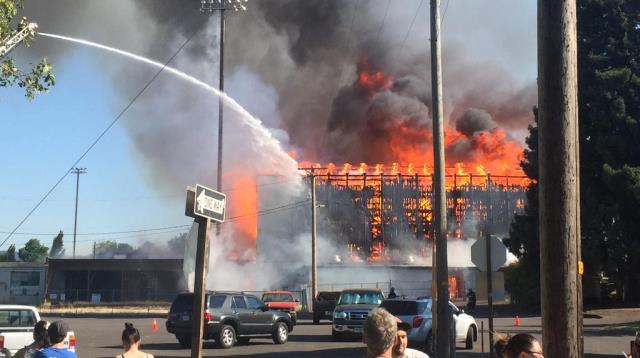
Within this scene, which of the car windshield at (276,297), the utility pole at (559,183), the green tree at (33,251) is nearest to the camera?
the utility pole at (559,183)

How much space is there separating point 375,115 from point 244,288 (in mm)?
31363

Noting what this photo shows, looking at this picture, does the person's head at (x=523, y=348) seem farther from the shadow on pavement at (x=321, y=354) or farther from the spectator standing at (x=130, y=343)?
the shadow on pavement at (x=321, y=354)

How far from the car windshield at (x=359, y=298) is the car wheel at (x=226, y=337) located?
4.92 m

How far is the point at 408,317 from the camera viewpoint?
20109 millimetres

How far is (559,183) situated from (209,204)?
348cm

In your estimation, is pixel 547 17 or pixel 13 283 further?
pixel 13 283

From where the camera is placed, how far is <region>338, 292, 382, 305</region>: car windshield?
2638 centimetres

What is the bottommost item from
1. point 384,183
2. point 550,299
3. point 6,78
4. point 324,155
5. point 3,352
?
point 3,352

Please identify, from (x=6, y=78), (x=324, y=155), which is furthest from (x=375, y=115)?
(x=6, y=78)

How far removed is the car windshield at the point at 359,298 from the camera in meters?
26.4

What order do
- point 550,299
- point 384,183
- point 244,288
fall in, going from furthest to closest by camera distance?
point 384,183 < point 244,288 < point 550,299

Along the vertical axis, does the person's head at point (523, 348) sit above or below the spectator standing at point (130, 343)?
above

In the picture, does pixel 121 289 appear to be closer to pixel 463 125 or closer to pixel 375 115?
pixel 375 115

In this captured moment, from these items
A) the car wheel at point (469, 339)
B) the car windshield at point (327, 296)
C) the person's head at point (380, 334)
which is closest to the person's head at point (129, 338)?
the person's head at point (380, 334)
